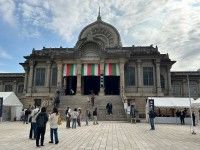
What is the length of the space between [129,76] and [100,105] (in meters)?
9.14

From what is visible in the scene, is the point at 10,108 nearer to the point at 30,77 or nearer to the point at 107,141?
the point at 30,77

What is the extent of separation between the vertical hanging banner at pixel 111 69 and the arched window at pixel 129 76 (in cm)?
246

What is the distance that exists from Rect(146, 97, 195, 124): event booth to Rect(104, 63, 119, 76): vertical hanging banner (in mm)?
9587

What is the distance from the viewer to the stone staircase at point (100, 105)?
30578mm

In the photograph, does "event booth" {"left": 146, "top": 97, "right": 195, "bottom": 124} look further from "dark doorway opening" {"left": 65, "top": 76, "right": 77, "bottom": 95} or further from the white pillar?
"dark doorway opening" {"left": 65, "top": 76, "right": 77, "bottom": 95}

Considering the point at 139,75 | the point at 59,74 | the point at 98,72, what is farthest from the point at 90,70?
the point at 139,75

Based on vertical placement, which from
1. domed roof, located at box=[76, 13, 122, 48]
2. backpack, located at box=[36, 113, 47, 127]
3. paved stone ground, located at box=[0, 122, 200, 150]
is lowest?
paved stone ground, located at box=[0, 122, 200, 150]

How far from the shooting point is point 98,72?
1534 inches

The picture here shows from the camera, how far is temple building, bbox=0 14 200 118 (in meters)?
38.9

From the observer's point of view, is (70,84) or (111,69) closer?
(111,69)

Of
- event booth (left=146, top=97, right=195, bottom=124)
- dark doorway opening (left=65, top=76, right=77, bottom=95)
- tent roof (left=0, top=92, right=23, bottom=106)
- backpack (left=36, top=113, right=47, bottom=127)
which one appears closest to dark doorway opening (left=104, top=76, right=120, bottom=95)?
dark doorway opening (left=65, top=76, right=77, bottom=95)

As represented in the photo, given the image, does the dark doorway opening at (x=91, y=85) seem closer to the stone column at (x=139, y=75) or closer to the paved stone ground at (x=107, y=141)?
the stone column at (x=139, y=75)

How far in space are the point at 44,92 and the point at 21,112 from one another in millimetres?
8107

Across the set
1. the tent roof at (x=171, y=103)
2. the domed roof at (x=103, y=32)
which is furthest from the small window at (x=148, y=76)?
the tent roof at (x=171, y=103)
